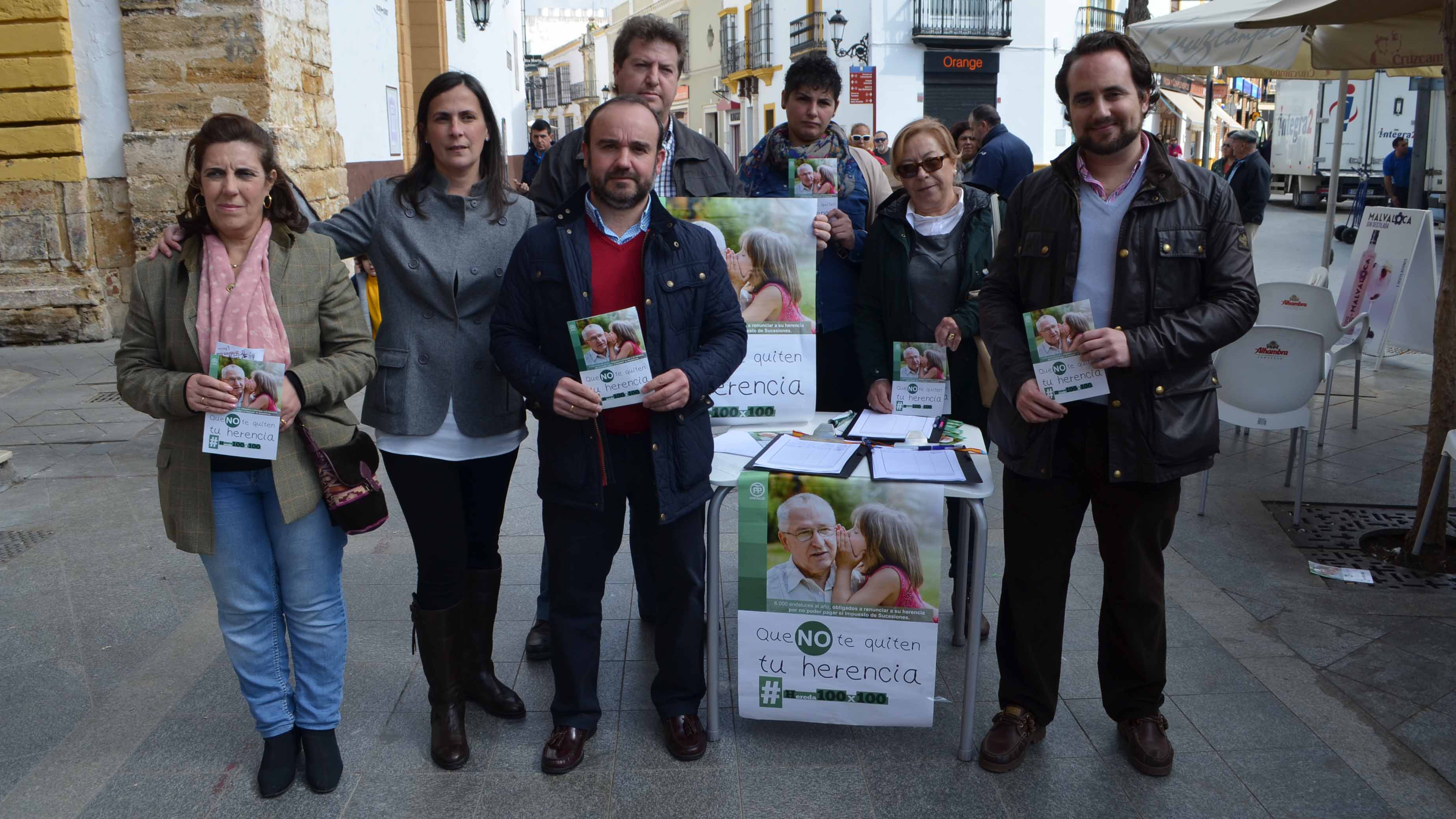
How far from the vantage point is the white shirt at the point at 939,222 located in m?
3.67

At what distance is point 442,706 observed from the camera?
125 inches

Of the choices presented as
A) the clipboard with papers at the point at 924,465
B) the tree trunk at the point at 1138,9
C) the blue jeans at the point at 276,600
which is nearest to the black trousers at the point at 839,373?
the clipboard with papers at the point at 924,465

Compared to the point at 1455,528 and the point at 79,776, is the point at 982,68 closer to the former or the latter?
the point at 1455,528

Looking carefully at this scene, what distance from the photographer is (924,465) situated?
308cm

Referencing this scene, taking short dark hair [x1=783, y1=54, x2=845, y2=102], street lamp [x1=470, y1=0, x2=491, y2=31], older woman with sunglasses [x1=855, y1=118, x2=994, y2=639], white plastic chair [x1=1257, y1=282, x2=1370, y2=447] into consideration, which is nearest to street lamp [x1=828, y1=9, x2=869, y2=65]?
street lamp [x1=470, y1=0, x2=491, y2=31]

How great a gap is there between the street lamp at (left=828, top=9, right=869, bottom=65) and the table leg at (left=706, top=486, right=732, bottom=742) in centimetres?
2980

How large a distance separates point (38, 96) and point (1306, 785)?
382 inches

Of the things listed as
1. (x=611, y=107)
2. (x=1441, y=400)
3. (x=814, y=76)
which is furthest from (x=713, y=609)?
(x=1441, y=400)

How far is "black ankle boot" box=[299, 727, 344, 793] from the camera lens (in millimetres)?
2979

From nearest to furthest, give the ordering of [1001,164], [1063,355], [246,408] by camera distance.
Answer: [246,408] < [1063,355] < [1001,164]

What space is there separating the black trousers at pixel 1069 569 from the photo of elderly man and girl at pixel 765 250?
0.92 metres

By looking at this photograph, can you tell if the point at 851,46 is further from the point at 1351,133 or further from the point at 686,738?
the point at 686,738

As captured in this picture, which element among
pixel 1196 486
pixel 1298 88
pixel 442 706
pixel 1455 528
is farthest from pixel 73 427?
pixel 1298 88

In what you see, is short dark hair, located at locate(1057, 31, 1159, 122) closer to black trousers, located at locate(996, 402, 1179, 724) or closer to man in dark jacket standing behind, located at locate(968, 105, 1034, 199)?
black trousers, located at locate(996, 402, 1179, 724)
